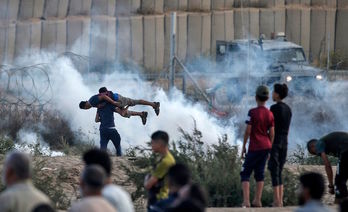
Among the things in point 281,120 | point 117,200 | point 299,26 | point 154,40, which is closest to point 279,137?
point 281,120

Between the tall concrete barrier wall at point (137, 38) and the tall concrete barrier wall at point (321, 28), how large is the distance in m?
5.02

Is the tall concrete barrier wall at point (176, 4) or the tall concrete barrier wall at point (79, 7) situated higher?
the tall concrete barrier wall at point (176, 4)

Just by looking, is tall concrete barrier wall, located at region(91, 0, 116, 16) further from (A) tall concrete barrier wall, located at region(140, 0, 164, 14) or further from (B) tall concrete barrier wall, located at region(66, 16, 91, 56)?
(A) tall concrete barrier wall, located at region(140, 0, 164, 14)

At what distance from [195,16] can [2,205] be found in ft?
87.2

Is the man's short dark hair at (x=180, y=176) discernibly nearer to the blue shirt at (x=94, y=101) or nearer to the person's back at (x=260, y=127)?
the person's back at (x=260, y=127)

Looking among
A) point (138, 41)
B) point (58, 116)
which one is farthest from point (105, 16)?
point (58, 116)

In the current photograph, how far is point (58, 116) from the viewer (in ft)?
88.3

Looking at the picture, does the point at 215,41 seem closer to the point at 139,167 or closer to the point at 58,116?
the point at 58,116

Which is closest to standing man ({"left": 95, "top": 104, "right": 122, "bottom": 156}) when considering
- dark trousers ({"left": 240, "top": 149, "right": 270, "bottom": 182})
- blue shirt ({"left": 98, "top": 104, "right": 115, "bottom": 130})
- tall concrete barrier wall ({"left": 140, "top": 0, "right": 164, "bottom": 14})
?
blue shirt ({"left": 98, "top": 104, "right": 115, "bottom": 130})

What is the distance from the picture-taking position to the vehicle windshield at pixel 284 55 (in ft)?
99.0

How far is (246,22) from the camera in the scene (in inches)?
1382

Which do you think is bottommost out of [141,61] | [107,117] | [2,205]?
[2,205]

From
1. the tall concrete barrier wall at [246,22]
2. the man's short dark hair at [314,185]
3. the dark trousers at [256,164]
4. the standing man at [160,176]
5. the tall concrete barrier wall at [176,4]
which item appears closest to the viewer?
the man's short dark hair at [314,185]

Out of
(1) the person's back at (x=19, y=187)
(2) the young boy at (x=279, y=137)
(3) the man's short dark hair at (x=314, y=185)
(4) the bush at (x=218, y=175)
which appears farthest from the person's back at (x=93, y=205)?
(4) the bush at (x=218, y=175)
